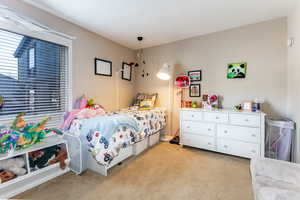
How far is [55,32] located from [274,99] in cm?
377

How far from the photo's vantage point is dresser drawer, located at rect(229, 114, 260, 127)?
7.13 ft

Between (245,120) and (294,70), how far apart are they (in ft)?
3.11

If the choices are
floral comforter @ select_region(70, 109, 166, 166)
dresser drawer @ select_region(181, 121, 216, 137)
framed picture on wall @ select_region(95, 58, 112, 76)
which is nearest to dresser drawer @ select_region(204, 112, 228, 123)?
dresser drawer @ select_region(181, 121, 216, 137)

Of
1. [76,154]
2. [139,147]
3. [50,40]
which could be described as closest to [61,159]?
[76,154]

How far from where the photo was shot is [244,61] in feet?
8.49

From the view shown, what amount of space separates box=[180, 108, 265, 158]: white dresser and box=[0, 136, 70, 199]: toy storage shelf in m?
2.14

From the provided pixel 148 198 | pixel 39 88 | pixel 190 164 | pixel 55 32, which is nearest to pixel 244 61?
pixel 190 164

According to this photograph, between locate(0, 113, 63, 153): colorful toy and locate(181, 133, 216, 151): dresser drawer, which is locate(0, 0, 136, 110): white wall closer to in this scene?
locate(0, 113, 63, 153): colorful toy

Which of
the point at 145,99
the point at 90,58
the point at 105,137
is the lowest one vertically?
the point at 105,137

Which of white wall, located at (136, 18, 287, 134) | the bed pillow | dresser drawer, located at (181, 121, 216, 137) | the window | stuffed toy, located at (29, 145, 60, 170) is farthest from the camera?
the bed pillow

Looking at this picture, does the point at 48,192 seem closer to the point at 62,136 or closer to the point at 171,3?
the point at 62,136

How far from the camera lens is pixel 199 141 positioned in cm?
266

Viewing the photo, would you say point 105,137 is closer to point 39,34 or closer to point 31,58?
point 31,58

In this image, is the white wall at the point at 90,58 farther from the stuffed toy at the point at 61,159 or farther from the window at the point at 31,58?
the stuffed toy at the point at 61,159
